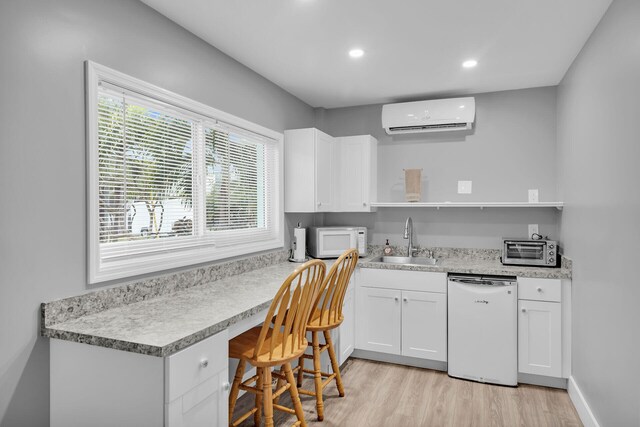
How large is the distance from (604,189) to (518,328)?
1.31m

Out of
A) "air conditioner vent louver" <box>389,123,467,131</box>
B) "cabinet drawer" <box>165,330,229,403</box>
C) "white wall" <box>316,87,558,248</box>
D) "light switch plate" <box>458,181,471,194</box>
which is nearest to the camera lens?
"cabinet drawer" <box>165,330,229,403</box>

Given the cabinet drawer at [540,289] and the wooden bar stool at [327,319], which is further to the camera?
the cabinet drawer at [540,289]

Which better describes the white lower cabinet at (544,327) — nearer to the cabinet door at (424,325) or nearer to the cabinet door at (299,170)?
the cabinet door at (424,325)

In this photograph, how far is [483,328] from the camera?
3.04 metres

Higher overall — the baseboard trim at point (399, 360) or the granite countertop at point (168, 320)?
the granite countertop at point (168, 320)

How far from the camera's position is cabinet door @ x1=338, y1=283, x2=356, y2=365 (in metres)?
3.19

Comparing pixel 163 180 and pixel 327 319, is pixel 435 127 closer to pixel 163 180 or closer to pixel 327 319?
pixel 327 319

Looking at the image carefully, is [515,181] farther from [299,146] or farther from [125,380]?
[125,380]

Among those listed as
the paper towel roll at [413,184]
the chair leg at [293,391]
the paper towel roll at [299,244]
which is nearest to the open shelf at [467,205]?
the paper towel roll at [413,184]

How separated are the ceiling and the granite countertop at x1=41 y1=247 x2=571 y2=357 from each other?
1.47 m

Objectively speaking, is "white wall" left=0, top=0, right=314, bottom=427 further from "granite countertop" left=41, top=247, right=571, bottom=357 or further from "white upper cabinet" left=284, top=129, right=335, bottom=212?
"white upper cabinet" left=284, top=129, right=335, bottom=212

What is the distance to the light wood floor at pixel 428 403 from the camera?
8.15 feet

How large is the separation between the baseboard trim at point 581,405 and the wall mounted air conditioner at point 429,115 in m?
2.18

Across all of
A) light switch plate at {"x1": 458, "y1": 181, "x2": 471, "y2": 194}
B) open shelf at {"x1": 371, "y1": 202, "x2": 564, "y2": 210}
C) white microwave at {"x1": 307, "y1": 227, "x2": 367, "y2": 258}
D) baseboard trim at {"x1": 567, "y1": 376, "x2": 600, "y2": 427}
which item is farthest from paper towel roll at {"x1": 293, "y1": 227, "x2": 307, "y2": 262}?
baseboard trim at {"x1": 567, "y1": 376, "x2": 600, "y2": 427}
